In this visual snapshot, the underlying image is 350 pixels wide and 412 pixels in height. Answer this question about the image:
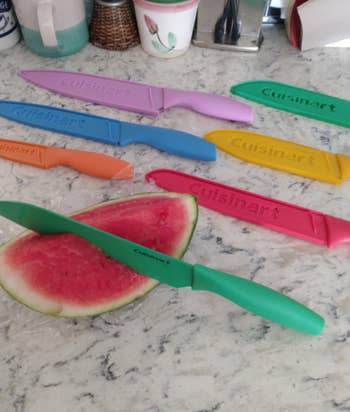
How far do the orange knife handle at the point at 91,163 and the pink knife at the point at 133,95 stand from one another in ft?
0.47

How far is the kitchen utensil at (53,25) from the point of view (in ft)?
2.65

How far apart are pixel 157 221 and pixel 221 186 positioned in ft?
0.41

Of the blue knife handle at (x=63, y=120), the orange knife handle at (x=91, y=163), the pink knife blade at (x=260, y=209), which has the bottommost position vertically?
the pink knife blade at (x=260, y=209)

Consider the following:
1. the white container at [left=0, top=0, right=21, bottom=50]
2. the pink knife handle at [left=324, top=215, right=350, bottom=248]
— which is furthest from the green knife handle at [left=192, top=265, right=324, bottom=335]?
the white container at [left=0, top=0, right=21, bottom=50]

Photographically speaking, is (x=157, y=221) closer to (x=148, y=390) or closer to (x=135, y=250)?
(x=135, y=250)

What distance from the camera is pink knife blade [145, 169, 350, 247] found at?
63cm

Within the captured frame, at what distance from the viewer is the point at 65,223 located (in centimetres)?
57

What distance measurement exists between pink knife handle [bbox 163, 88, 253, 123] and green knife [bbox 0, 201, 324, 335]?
13.4 inches

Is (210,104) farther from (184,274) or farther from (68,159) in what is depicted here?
(184,274)

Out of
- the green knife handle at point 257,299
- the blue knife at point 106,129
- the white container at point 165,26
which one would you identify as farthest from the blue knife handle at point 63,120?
the green knife handle at point 257,299

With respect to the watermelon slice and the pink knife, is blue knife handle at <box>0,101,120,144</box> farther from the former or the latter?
the watermelon slice

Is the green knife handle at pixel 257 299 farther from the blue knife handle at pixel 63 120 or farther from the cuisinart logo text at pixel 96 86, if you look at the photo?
the cuisinart logo text at pixel 96 86

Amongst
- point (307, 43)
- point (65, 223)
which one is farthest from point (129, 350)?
Result: point (307, 43)

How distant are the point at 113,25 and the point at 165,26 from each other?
125 millimetres
